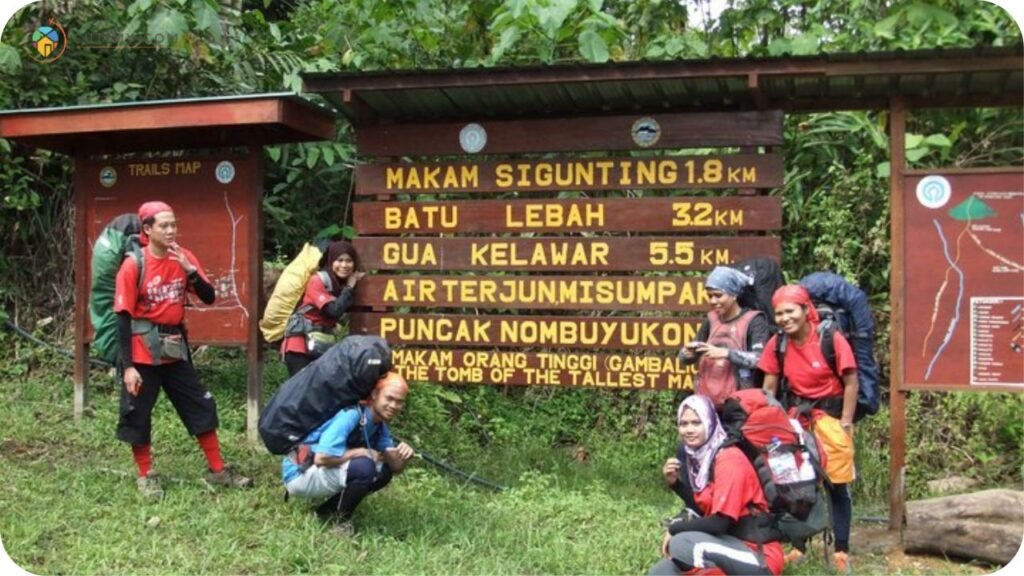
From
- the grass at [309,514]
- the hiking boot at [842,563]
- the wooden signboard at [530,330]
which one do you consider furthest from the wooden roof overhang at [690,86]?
the hiking boot at [842,563]

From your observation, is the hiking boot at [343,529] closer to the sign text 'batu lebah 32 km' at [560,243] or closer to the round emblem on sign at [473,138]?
the sign text 'batu lebah 32 km' at [560,243]

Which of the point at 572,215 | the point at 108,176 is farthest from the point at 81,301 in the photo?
the point at 572,215

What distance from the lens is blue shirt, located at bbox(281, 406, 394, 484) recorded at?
4711 mm

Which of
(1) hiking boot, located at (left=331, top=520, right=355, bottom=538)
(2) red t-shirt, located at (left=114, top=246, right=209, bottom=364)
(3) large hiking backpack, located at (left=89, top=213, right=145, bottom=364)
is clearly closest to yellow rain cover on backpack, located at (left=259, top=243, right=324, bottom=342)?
(2) red t-shirt, located at (left=114, top=246, right=209, bottom=364)

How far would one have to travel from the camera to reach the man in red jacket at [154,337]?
5.32 metres

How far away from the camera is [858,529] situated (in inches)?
218

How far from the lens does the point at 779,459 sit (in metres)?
4.14

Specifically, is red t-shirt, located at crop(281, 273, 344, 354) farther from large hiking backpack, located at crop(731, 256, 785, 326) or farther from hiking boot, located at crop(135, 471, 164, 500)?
large hiking backpack, located at crop(731, 256, 785, 326)

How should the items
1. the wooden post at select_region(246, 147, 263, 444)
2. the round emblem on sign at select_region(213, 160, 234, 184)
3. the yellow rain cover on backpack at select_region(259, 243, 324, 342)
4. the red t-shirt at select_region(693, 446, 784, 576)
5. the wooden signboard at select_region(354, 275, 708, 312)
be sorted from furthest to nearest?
the round emblem on sign at select_region(213, 160, 234, 184)
the wooden post at select_region(246, 147, 263, 444)
the yellow rain cover on backpack at select_region(259, 243, 324, 342)
the wooden signboard at select_region(354, 275, 708, 312)
the red t-shirt at select_region(693, 446, 784, 576)

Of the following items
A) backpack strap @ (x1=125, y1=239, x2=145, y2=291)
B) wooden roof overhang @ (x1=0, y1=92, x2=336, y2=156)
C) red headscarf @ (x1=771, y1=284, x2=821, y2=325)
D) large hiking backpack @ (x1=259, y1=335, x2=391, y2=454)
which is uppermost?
wooden roof overhang @ (x1=0, y1=92, x2=336, y2=156)

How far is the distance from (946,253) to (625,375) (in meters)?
2.00

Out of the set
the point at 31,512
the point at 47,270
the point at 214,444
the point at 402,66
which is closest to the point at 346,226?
the point at 402,66

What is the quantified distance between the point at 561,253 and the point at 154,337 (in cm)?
253

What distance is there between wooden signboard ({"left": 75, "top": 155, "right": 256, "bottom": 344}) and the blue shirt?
6.98 feet
